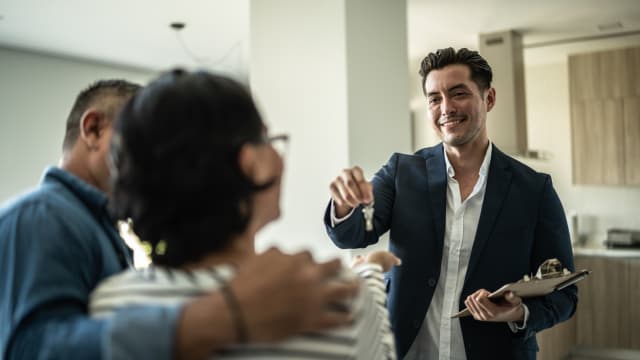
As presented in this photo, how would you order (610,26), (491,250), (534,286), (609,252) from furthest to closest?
(609,252)
(610,26)
(491,250)
(534,286)

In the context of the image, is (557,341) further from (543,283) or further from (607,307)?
(543,283)

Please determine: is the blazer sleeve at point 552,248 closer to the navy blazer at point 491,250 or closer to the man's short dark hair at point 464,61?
the navy blazer at point 491,250

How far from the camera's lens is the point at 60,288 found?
73 centimetres

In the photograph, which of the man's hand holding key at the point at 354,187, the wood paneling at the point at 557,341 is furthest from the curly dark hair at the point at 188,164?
the wood paneling at the point at 557,341

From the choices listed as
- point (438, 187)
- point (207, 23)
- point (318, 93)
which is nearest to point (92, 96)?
point (438, 187)

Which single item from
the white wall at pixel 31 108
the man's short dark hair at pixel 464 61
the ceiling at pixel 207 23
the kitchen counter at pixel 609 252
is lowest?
the kitchen counter at pixel 609 252

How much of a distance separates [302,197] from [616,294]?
3240mm

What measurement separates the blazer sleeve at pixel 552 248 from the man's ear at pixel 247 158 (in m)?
1.09

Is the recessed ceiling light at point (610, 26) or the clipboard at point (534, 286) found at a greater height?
the recessed ceiling light at point (610, 26)

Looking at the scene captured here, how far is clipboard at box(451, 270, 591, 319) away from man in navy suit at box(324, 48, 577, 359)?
0.05 m

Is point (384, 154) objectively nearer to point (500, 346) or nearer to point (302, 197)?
point (302, 197)

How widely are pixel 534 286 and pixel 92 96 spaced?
1.04 metres

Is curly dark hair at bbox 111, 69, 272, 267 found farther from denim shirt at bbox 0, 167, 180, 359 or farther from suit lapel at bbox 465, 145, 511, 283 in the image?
suit lapel at bbox 465, 145, 511, 283

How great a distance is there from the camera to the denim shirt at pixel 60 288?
2.05ft
